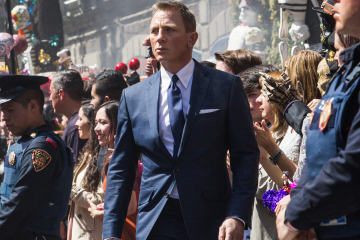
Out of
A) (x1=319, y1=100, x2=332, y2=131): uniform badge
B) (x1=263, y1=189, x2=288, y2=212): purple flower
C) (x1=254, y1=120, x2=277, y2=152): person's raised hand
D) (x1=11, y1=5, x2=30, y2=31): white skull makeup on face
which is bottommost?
(x1=11, y1=5, x2=30, y2=31): white skull makeup on face

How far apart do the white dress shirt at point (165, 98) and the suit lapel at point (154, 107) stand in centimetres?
3

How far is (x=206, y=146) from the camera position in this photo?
2395 mm

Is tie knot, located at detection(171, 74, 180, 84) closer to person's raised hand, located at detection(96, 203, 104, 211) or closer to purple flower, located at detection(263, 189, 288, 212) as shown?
purple flower, located at detection(263, 189, 288, 212)

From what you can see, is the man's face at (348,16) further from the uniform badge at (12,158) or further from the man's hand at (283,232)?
the uniform badge at (12,158)

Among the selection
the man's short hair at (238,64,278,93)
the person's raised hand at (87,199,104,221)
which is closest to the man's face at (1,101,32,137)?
the person's raised hand at (87,199,104,221)

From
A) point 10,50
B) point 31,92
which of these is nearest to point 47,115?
point 10,50

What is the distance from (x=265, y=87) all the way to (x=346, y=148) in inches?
40.9

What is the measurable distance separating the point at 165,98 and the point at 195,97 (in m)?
0.19

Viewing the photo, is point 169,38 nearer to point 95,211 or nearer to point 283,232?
point 283,232

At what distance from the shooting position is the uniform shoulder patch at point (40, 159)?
3211mm

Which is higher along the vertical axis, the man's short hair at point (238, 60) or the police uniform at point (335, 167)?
the police uniform at point (335, 167)

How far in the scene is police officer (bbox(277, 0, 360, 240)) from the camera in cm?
146

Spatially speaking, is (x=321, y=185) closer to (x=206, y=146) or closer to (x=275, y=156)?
(x=206, y=146)

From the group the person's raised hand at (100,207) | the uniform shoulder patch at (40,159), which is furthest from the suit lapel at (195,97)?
the person's raised hand at (100,207)
